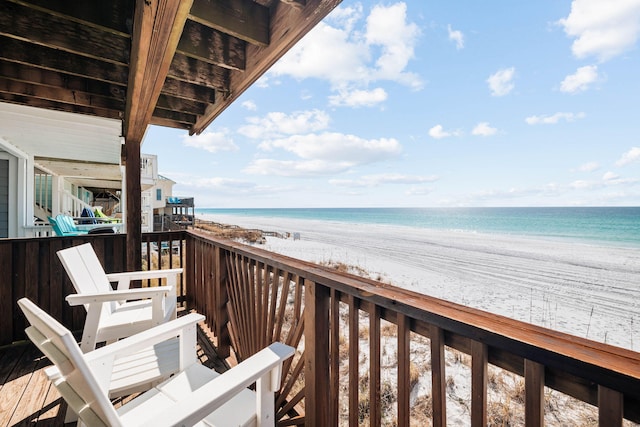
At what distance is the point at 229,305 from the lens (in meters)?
2.44

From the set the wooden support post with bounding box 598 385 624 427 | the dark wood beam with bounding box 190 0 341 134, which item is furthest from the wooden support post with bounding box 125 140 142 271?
the wooden support post with bounding box 598 385 624 427

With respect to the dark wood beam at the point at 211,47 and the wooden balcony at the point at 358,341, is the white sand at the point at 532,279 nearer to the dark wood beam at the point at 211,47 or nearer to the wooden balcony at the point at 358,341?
the wooden balcony at the point at 358,341

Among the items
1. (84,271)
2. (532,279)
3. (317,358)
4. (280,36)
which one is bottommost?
(532,279)

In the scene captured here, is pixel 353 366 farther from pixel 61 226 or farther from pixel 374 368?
pixel 61 226

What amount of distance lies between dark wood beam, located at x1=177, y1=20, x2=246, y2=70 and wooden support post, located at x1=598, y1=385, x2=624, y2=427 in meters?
2.10

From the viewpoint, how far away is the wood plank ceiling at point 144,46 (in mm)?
1281

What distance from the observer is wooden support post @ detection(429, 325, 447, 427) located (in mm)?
869

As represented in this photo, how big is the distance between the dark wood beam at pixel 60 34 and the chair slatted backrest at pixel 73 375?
1595 millimetres

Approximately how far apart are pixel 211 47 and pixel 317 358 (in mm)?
1864

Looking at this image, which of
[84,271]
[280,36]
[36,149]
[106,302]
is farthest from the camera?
[36,149]

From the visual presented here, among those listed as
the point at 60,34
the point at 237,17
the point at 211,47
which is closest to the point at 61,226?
the point at 60,34

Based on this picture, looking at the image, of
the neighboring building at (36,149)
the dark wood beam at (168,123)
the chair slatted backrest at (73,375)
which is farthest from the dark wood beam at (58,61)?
the chair slatted backrest at (73,375)

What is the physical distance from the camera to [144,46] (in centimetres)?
133

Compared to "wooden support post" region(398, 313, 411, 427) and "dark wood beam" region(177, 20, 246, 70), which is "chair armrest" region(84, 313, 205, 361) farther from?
"dark wood beam" region(177, 20, 246, 70)
